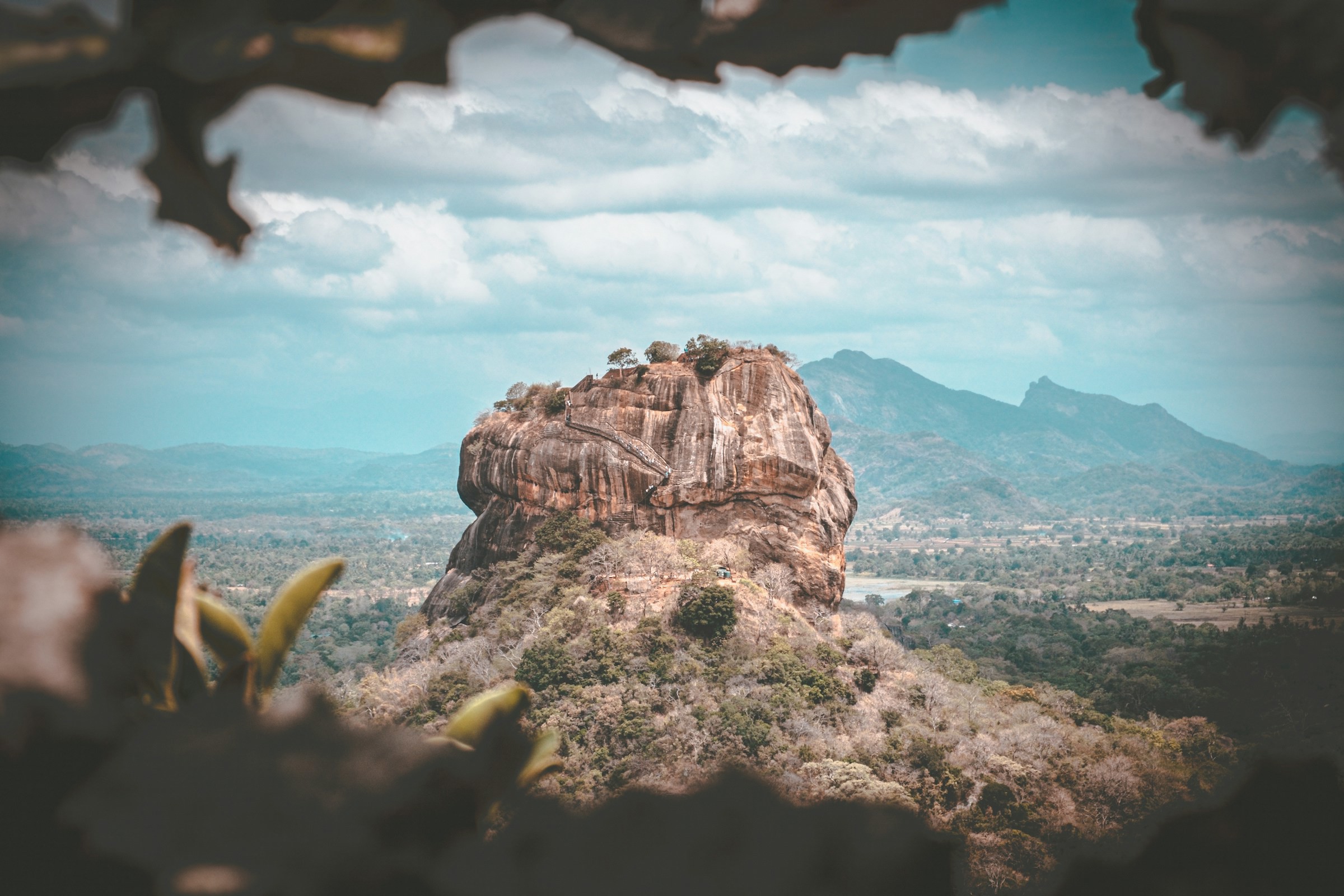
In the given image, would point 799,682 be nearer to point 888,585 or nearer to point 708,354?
point 708,354

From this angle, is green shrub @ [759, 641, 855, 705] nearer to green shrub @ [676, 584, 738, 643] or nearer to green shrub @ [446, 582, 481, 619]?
green shrub @ [676, 584, 738, 643]

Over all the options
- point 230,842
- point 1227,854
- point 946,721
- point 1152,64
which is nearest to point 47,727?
point 230,842

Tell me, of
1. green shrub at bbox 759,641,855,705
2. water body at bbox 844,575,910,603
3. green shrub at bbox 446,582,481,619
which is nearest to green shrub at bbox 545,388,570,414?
green shrub at bbox 446,582,481,619

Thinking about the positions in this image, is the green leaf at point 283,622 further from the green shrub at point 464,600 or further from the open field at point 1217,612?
the open field at point 1217,612

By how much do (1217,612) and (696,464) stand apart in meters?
67.4

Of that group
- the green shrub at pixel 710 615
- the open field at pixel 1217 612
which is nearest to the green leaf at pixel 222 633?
the green shrub at pixel 710 615

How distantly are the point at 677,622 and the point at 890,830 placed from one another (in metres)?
28.6

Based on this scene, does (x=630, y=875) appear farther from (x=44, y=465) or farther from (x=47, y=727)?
(x=44, y=465)

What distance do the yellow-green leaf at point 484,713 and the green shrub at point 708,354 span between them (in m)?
34.1

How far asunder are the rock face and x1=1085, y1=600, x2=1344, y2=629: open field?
45.0 meters

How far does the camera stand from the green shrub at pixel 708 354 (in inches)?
1507

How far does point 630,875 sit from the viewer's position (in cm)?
319

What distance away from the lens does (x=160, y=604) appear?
12.1 ft

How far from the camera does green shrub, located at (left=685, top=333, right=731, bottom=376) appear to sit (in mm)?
38281
